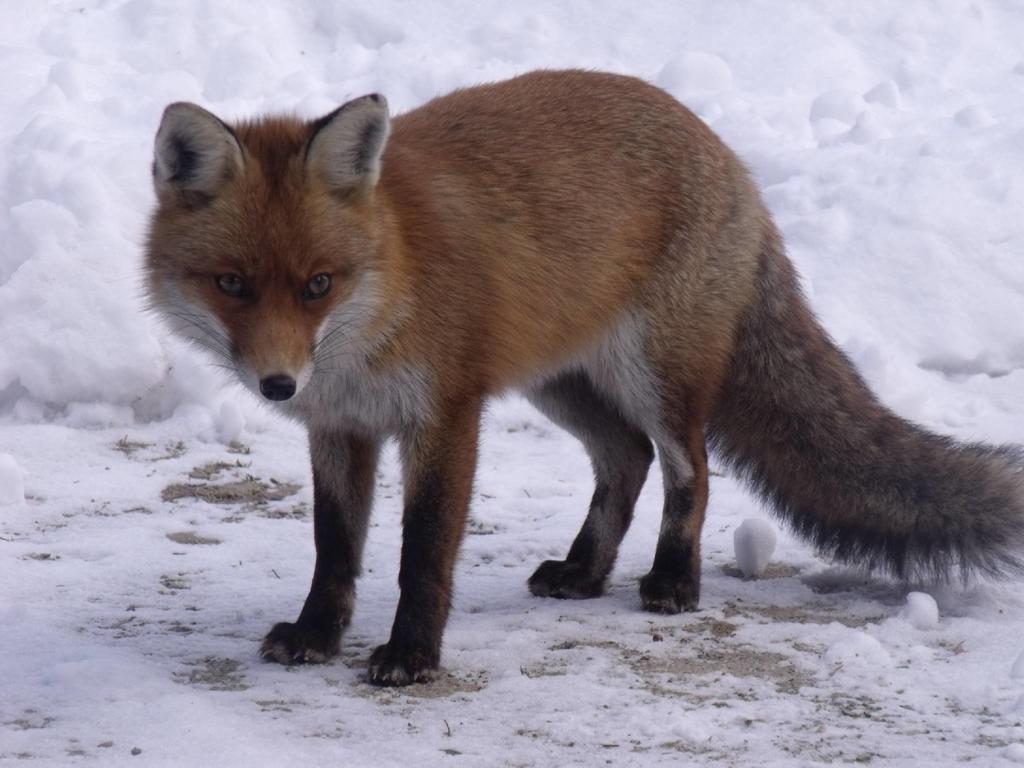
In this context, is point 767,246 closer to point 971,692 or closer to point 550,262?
point 550,262

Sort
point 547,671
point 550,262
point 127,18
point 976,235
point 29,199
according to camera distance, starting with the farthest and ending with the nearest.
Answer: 1. point 127,18
2. point 976,235
3. point 29,199
4. point 550,262
5. point 547,671

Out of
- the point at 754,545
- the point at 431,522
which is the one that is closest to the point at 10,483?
the point at 431,522

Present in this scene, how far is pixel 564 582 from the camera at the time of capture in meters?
4.85

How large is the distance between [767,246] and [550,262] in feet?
3.23

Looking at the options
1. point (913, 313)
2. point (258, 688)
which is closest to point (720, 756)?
point (258, 688)

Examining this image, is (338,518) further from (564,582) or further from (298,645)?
(564,582)

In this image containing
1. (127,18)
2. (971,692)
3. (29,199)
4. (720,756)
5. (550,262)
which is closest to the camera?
(720,756)

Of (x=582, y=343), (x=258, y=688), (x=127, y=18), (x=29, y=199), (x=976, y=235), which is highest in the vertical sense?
(x=127, y=18)

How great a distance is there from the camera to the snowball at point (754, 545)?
16.0 feet

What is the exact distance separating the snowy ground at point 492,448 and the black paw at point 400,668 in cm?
8

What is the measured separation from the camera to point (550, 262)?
177 inches

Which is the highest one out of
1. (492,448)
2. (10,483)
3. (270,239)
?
(270,239)

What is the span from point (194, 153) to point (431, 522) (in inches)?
48.4

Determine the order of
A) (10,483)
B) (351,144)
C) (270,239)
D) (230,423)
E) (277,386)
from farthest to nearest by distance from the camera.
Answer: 1. (230,423)
2. (10,483)
3. (351,144)
4. (270,239)
5. (277,386)
